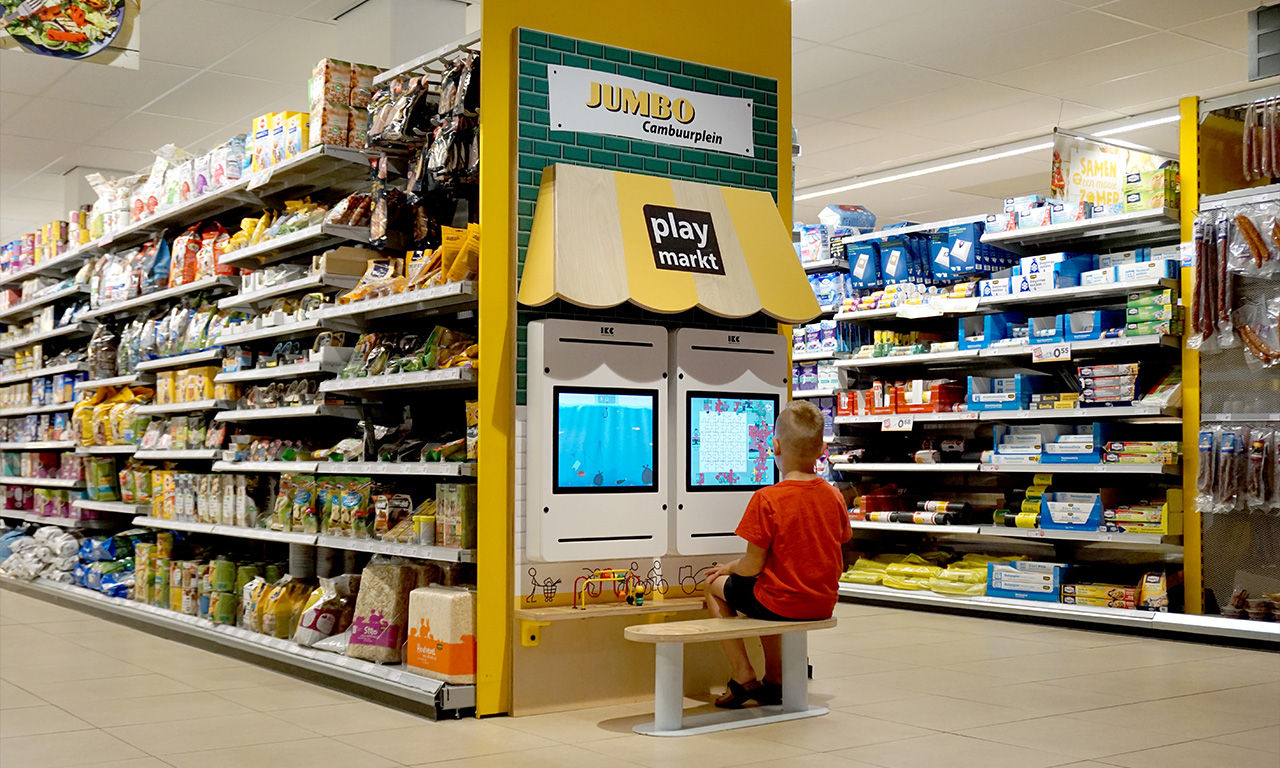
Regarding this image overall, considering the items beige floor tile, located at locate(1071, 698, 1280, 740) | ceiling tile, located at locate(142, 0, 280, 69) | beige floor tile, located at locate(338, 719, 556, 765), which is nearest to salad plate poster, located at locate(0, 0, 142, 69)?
ceiling tile, located at locate(142, 0, 280, 69)

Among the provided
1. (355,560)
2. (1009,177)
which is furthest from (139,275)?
(1009,177)

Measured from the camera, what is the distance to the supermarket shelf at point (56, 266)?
908 centimetres

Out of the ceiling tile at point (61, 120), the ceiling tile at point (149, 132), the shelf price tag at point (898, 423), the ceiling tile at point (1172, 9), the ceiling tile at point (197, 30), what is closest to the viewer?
the ceiling tile at point (197, 30)

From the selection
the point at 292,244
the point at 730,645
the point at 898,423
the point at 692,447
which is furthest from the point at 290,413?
the point at 898,423

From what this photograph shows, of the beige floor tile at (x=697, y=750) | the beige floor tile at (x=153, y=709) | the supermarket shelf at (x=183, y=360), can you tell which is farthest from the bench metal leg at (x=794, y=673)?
the supermarket shelf at (x=183, y=360)

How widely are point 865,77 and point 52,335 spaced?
6.84 meters

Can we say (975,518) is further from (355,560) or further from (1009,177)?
(1009,177)

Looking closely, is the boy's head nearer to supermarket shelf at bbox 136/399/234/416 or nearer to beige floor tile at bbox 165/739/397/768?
beige floor tile at bbox 165/739/397/768

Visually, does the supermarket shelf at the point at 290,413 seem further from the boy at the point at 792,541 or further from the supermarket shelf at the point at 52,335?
the supermarket shelf at the point at 52,335

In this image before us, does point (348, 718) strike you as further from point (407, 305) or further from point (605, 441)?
point (407, 305)

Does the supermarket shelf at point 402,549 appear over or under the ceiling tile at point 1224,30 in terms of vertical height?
under

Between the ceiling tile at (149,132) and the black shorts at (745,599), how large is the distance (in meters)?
7.43

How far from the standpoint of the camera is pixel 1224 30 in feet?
25.7

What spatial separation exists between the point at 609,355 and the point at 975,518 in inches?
159
